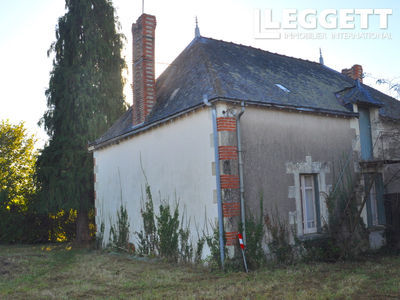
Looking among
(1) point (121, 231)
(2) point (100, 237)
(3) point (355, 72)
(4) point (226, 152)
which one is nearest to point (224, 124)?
(4) point (226, 152)

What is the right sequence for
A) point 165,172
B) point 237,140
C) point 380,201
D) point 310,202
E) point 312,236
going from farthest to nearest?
point 380,201 < point 165,172 < point 310,202 < point 312,236 < point 237,140

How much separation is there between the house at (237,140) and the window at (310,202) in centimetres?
3

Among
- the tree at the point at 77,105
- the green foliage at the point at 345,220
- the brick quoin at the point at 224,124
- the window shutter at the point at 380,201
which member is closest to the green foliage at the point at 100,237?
the tree at the point at 77,105

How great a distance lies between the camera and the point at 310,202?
449 inches

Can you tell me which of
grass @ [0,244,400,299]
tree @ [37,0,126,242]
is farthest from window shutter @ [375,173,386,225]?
tree @ [37,0,126,242]

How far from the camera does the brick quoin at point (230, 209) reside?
9.41 m

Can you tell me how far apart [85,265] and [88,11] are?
451 inches

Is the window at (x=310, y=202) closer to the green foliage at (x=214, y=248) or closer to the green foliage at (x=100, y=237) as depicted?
the green foliage at (x=214, y=248)

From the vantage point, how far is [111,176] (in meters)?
14.5

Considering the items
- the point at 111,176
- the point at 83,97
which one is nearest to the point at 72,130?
the point at 83,97

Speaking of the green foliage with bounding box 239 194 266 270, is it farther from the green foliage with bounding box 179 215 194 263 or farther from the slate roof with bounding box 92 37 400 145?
the slate roof with bounding box 92 37 400 145

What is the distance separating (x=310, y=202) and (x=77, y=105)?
34.5 feet

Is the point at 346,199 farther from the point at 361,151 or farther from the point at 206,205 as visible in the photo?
the point at 206,205

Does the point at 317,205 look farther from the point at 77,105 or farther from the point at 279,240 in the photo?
the point at 77,105
